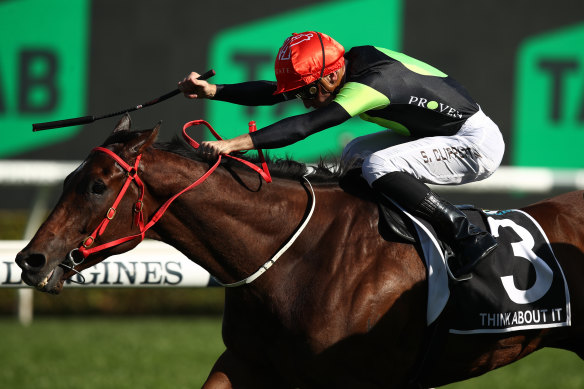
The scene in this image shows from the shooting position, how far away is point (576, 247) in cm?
321

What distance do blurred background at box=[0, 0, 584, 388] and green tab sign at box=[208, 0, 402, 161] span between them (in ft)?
0.03

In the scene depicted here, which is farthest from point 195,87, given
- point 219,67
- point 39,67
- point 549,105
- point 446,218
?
point 549,105

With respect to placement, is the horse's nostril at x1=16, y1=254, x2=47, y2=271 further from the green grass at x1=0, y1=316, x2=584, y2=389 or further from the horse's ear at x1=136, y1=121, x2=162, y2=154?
the green grass at x1=0, y1=316, x2=584, y2=389

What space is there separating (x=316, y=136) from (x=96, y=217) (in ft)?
18.2

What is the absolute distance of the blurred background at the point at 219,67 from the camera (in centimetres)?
792

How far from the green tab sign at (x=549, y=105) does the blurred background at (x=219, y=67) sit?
11 mm

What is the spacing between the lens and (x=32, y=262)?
260 centimetres

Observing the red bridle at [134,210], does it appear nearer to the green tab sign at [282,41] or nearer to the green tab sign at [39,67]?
the green tab sign at [282,41]

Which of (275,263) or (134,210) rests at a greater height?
(134,210)

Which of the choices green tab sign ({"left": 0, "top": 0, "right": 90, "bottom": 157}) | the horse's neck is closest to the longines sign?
the horse's neck

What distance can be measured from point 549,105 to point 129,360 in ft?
17.5

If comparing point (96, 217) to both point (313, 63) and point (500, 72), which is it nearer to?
point (313, 63)

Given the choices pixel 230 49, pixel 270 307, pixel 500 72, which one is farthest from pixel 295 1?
pixel 270 307

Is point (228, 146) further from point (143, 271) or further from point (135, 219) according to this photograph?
point (143, 271)
